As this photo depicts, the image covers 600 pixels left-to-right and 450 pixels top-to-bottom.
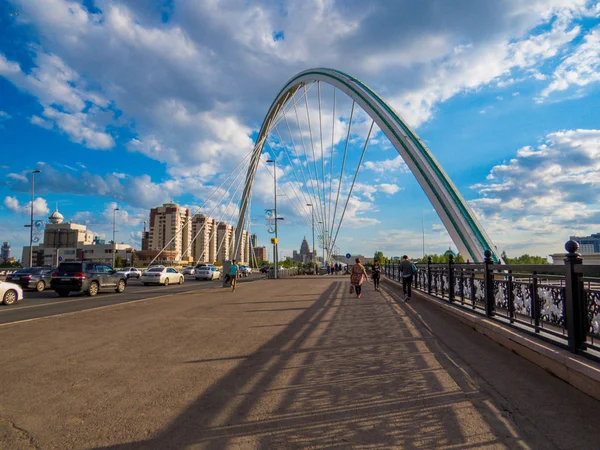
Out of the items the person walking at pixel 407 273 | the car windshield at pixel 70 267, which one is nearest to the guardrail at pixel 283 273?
the car windshield at pixel 70 267

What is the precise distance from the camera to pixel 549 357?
528cm

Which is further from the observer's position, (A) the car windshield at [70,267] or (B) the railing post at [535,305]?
(A) the car windshield at [70,267]

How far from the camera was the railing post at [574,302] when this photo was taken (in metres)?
5.02

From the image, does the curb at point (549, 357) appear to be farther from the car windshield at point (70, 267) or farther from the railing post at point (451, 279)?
the car windshield at point (70, 267)

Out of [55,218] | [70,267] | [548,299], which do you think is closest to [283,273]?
[70,267]

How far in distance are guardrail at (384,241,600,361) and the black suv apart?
17889mm

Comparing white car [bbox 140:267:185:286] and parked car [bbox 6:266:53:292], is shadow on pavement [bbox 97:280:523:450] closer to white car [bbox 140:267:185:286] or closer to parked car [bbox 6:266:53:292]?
parked car [bbox 6:266:53:292]

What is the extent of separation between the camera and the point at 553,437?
11.0ft

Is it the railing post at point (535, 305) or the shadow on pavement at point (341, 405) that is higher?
the railing post at point (535, 305)

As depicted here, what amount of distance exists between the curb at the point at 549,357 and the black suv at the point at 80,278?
18.2 meters

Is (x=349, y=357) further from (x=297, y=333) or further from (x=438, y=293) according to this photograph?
(x=438, y=293)

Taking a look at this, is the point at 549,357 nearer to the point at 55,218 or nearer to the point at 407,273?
the point at 407,273

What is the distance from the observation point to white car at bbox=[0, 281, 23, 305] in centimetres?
1569

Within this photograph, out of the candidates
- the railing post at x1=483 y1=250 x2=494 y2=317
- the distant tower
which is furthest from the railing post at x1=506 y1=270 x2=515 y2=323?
the distant tower
